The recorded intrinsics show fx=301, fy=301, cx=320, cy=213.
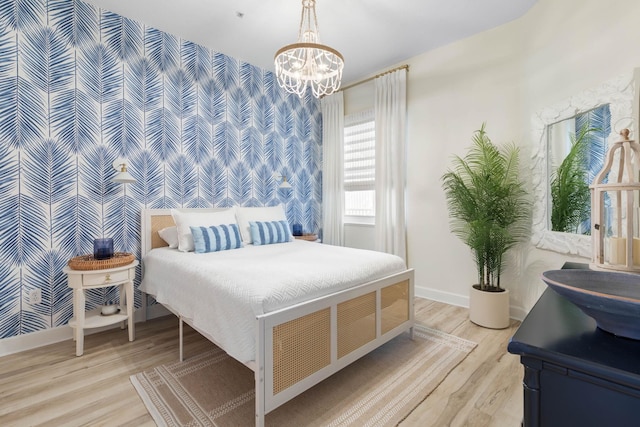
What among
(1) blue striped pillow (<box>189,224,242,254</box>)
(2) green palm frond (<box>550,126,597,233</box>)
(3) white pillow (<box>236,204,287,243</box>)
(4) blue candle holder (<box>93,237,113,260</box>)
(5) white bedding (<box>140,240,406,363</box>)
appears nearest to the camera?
(5) white bedding (<box>140,240,406,363</box>)

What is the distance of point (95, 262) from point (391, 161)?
329 cm

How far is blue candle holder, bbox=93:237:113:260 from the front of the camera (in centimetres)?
252

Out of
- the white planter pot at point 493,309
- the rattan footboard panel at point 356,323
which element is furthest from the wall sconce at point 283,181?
the white planter pot at point 493,309

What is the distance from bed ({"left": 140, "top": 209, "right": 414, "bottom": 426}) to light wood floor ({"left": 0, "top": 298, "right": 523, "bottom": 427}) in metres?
0.47

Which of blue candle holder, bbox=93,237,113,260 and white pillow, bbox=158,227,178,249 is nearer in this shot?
blue candle holder, bbox=93,237,113,260

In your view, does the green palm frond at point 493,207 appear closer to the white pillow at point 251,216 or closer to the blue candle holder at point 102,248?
the white pillow at point 251,216

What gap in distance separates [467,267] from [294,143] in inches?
111

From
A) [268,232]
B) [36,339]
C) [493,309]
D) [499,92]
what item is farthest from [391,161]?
[36,339]

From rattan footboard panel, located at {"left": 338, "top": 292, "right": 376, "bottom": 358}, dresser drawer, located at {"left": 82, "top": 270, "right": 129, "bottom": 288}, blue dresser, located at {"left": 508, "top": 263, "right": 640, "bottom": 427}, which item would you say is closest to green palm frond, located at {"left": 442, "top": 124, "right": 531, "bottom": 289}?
rattan footboard panel, located at {"left": 338, "top": 292, "right": 376, "bottom": 358}

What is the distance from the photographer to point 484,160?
2914 mm

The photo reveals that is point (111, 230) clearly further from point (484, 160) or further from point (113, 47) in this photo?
point (484, 160)

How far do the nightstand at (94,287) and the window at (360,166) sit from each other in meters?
2.91

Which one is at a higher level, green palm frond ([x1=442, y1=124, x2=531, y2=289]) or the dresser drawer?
green palm frond ([x1=442, y1=124, x2=531, y2=289])

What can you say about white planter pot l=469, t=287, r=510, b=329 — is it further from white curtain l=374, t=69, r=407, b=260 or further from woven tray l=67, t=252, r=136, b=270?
woven tray l=67, t=252, r=136, b=270
